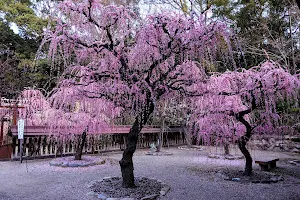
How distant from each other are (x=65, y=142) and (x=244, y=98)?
5.85 m

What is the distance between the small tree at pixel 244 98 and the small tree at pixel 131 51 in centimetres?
71

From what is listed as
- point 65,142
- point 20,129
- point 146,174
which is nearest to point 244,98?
point 146,174

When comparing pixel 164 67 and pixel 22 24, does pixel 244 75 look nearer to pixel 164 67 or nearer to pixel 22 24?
pixel 164 67

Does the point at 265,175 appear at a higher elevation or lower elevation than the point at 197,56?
lower

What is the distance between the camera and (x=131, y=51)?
150 inches

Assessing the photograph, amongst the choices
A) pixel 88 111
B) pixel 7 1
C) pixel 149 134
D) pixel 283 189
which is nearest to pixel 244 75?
pixel 283 189

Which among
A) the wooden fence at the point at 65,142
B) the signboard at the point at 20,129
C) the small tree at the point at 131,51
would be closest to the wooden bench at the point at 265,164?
the small tree at the point at 131,51

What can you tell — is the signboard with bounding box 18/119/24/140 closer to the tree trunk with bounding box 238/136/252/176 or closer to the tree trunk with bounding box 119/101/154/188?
A: the tree trunk with bounding box 119/101/154/188

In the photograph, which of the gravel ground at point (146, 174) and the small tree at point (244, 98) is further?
the small tree at point (244, 98)

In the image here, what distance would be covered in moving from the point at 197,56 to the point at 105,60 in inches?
53.6

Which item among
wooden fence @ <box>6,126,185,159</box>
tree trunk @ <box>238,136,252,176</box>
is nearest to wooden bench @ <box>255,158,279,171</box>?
tree trunk @ <box>238,136,252,176</box>

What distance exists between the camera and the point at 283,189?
448cm

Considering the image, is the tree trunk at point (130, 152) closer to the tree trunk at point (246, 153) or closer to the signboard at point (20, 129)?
the tree trunk at point (246, 153)

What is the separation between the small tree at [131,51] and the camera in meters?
3.33
